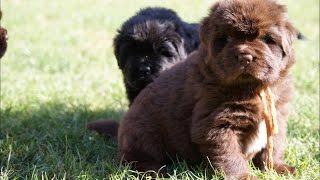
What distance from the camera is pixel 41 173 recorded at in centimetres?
355

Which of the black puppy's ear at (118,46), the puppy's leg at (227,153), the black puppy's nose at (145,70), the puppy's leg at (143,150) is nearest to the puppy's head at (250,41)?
the puppy's leg at (227,153)

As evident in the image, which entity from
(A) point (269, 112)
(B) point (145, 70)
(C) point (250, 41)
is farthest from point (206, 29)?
(B) point (145, 70)

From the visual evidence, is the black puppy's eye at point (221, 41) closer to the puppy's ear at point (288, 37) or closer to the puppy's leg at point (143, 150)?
the puppy's ear at point (288, 37)

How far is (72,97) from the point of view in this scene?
5.58m

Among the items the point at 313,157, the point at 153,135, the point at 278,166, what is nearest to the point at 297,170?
the point at 278,166

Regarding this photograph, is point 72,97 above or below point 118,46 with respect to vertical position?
below

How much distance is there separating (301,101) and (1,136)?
294 centimetres

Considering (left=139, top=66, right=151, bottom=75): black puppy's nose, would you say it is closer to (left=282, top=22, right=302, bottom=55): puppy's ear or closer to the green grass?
the green grass

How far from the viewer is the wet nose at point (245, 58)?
3.05 metres

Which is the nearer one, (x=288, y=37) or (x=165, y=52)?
(x=288, y=37)

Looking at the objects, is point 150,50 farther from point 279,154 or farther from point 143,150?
point 279,154

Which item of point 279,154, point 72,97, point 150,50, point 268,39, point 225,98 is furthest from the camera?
point 72,97

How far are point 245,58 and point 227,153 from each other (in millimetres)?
612

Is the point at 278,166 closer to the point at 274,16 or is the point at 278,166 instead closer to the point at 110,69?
the point at 274,16
